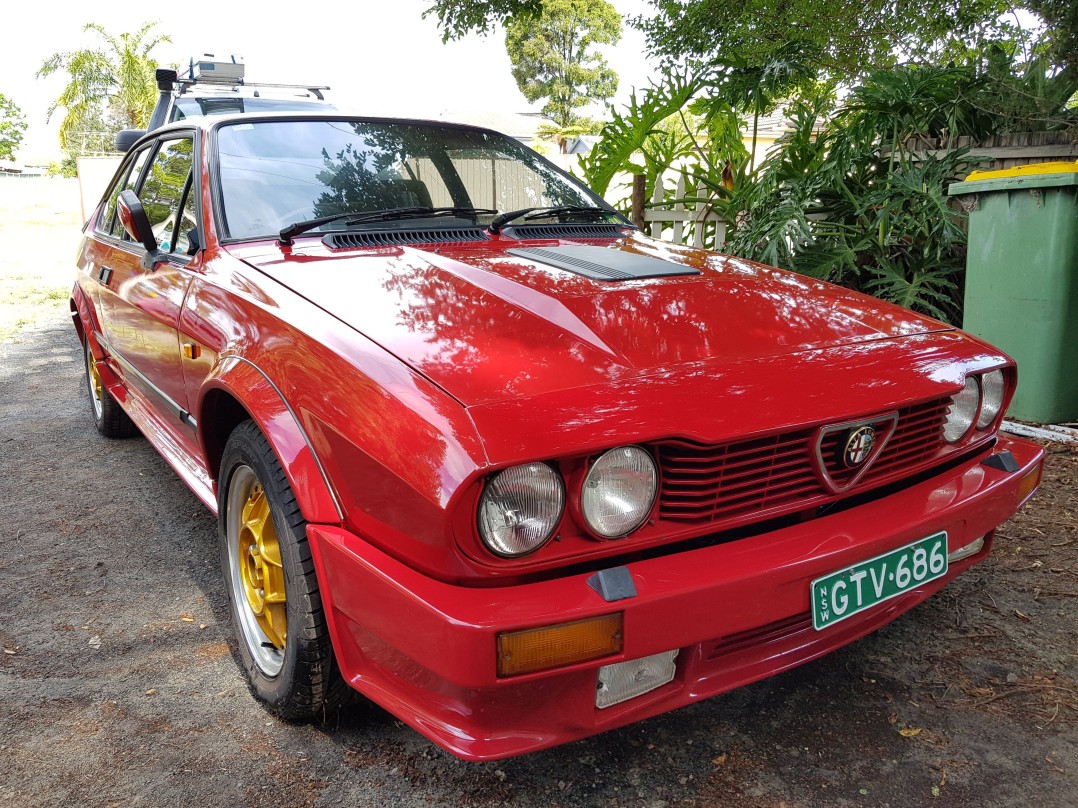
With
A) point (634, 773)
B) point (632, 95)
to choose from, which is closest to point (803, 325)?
point (634, 773)

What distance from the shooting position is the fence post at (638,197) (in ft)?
21.9

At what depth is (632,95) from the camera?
21.4 feet

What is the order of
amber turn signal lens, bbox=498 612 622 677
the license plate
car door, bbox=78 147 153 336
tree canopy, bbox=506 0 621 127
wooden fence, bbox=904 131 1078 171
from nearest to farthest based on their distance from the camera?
amber turn signal lens, bbox=498 612 622 677, the license plate, car door, bbox=78 147 153 336, wooden fence, bbox=904 131 1078 171, tree canopy, bbox=506 0 621 127

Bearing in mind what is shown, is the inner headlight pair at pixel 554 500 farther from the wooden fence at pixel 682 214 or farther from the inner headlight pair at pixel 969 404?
the wooden fence at pixel 682 214

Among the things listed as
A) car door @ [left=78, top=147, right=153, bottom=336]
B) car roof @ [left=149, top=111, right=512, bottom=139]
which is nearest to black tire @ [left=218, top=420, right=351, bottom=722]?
car roof @ [left=149, top=111, right=512, bottom=139]

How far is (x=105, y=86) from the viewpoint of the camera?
25.7m

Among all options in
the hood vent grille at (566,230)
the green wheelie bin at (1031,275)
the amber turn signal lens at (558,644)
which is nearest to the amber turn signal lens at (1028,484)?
the amber turn signal lens at (558,644)

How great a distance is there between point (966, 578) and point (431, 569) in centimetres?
201

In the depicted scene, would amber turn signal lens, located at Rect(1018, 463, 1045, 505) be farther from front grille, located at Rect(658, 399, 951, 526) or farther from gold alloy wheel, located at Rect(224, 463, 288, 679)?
gold alloy wheel, located at Rect(224, 463, 288, 679)

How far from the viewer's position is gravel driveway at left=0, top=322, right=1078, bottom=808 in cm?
183

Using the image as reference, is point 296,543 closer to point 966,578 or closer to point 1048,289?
point 966,578

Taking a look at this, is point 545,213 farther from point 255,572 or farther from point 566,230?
point 255,572

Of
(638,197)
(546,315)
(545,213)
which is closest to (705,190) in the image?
(638,197)

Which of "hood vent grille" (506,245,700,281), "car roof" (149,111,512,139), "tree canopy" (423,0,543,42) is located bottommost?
"hood vent grille" (506,245,700,281)
